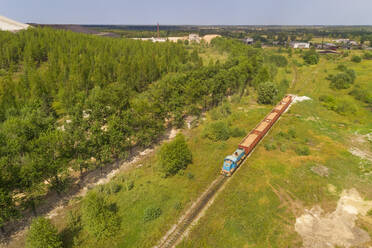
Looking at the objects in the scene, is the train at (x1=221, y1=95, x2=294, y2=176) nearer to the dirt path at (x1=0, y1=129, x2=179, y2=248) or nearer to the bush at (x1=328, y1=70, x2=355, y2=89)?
the dirt path at (x1=0, y1=129, x2=179, y2=248)

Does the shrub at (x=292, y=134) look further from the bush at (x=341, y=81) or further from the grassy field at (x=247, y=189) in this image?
the bush at (x=341, y=81)

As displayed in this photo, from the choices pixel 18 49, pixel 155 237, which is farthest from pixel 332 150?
pixel 18 49

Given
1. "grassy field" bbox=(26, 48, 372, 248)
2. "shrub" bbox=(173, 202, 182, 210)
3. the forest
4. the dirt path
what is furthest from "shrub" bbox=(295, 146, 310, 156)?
the dirt path

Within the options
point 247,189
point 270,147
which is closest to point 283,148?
point 270,147

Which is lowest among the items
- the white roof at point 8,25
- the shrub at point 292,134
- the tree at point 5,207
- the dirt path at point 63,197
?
the dirt path at point 63,197

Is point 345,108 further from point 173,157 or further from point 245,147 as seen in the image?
point 173,157

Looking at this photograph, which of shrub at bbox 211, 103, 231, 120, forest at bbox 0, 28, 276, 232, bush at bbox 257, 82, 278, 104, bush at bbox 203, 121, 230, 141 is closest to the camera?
forest at bbox 0, 28, 276, 232

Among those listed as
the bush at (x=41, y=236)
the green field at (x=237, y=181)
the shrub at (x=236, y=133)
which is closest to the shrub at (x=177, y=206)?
the green field at (x=237, y=181)
